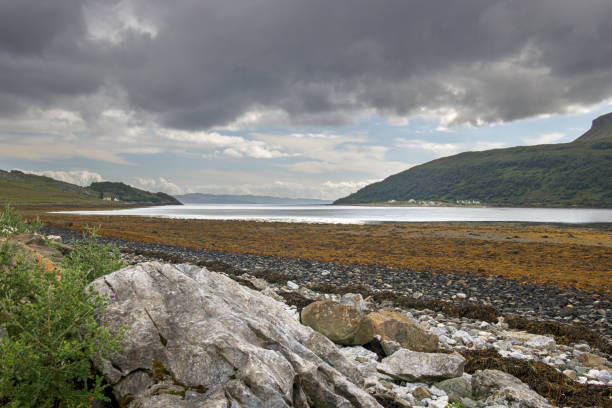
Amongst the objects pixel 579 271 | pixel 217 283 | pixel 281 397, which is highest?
pixel 217 283

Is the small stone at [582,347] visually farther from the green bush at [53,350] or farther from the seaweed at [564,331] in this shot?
the green bush at [53,350]

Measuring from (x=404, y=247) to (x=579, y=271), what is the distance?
57.4ft

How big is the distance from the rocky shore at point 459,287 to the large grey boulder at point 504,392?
32.3 feet

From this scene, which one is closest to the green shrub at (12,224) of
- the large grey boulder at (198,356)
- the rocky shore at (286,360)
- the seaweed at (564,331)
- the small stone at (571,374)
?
the large grey boulder at (198,356)

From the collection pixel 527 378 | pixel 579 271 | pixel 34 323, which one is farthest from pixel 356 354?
pixel 579 271

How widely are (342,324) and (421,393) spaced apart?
318 cm

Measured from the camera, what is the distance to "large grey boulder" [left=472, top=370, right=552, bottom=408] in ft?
22.5

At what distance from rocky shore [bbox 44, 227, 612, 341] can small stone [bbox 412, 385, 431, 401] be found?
11.4m

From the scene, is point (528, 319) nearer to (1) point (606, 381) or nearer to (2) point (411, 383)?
(1) point (606, 381)

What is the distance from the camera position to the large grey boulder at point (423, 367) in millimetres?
8250

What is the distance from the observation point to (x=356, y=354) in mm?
9688

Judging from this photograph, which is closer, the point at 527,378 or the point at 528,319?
the point at 527,378

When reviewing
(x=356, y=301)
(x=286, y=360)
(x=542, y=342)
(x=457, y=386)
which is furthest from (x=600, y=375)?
(x=286, y=360)

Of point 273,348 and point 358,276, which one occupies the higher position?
point 273,348
